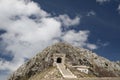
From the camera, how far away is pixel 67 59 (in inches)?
6521

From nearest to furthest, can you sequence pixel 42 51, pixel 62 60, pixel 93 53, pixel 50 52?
pixel 62 60
pixel 50 52
pixel 42 51
pixel 93 53

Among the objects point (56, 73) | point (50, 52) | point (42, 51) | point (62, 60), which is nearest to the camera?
point (56, 73)

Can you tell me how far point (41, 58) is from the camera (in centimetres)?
17625

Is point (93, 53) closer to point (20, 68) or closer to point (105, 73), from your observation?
point (105, 73)

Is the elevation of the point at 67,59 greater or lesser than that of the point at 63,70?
greater

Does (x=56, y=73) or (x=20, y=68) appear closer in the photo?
(x=56, y=73)

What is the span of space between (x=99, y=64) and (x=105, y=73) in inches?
423

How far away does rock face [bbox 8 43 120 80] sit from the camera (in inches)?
6678

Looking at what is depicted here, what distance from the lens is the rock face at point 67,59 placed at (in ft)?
557

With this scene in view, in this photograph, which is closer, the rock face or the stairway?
the stairway

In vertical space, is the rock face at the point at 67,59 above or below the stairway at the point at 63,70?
above

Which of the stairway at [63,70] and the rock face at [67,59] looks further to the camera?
the rock face at [67,59]

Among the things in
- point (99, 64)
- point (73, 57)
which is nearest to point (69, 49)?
point (73, 57)

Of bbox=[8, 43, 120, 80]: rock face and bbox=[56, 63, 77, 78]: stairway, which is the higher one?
bbox=[8, 43, 120, 80]: rock face
